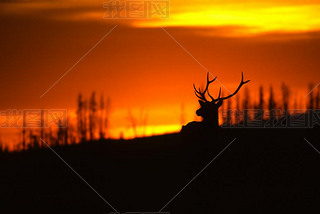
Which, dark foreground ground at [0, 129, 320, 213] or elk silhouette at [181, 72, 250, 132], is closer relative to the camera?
dark foreground ground at [0, 129, 320, 213]

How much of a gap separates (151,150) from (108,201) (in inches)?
412

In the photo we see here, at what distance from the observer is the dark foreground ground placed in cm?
1844

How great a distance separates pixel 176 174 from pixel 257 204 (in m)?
3.61

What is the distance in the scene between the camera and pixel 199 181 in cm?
2041

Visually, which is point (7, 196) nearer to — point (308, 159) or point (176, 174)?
point (176, 174)

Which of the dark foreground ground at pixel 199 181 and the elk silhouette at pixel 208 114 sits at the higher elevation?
the elk silhouette at pixel 208 114

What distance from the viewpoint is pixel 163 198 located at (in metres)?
19.1

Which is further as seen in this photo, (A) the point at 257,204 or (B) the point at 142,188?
(B) the point at 142,188

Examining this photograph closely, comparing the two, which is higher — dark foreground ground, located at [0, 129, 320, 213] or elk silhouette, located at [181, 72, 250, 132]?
elk silhouette, located at [181, 72, 250, 132]

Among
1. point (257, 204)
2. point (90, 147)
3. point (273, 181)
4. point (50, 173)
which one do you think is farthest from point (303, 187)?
point (90, 147)

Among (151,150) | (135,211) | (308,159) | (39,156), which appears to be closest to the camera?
(135,211)

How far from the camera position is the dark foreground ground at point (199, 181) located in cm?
1844

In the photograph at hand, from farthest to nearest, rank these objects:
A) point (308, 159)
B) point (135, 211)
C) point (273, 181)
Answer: point (308, 159)
point (273, 181)
point (135, 211)

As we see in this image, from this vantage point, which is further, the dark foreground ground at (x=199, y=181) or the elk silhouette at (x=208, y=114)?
the elk silhouette at (x=208, y=114)
